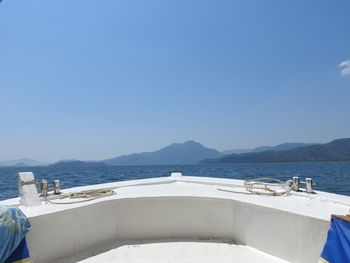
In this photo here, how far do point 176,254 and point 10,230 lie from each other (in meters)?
1.47

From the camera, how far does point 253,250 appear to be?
7.66 ft

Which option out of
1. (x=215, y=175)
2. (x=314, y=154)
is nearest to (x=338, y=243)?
(x=215, y=175)

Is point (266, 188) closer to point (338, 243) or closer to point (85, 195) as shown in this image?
point (338, 243)

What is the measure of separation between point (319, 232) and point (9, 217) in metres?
2.33

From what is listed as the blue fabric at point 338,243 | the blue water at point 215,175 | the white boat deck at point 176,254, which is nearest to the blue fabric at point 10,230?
the white boat deck at point 176,254

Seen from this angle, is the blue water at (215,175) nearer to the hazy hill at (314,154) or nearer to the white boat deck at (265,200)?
the white boat deck at (265,200)

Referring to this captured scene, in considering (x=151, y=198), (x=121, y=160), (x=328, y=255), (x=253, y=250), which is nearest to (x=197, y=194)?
(x=151, y=198)

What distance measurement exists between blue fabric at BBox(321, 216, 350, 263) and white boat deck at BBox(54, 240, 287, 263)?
70 cm

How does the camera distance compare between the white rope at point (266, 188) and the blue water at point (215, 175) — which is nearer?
the white rope at point (266, 188)

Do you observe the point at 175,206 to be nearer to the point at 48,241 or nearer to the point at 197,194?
the point at 197,194

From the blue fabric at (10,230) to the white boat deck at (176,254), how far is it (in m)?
0.70

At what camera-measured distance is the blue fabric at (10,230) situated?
60.1 inches

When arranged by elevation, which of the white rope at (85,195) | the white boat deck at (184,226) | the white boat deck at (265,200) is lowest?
the white boat deck at (184,226)

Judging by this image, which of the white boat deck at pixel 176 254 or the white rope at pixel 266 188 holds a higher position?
the white rope at pixel 266 188
